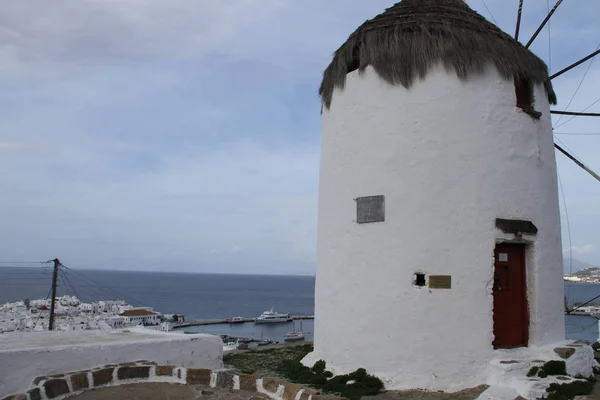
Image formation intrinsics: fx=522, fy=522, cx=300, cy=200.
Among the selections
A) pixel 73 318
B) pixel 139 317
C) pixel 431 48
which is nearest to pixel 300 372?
pixel 431 48

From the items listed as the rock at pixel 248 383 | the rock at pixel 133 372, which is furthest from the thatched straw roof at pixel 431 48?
the rock at pixel 133 372

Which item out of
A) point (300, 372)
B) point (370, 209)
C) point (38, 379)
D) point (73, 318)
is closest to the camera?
point (38, 379)

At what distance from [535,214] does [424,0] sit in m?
4.55

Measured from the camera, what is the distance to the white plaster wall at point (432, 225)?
8055mm

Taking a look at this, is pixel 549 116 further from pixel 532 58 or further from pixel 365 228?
pixel 365 228

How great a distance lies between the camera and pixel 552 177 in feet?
31.0

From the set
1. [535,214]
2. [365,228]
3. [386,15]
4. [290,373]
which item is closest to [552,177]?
[535,214]

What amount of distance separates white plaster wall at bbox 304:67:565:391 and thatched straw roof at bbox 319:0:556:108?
0.73 ft

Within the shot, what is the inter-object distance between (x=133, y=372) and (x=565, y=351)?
6543 mm

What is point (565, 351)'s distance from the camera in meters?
8.19

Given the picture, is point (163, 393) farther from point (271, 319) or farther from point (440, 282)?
point (271, 319)

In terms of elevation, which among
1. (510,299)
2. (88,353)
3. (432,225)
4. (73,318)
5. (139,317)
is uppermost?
(432,225)

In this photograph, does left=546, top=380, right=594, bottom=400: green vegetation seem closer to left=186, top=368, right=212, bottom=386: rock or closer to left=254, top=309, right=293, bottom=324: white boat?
left=186, top=368, right=212, bottom=386: rock

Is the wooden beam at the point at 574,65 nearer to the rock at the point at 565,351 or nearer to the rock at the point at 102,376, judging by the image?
the rock at the point at 565,351
